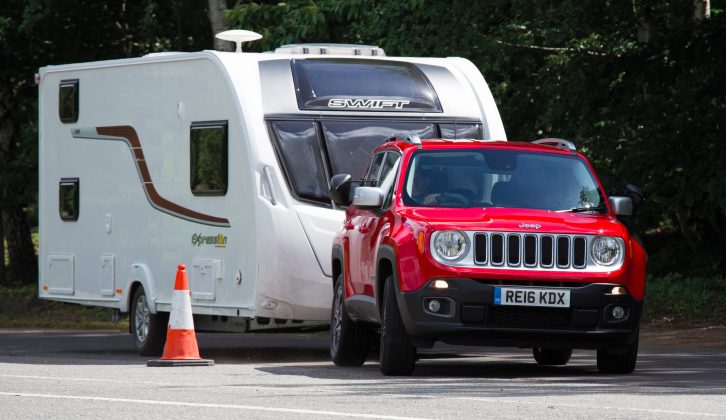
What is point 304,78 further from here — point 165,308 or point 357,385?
point 357,385

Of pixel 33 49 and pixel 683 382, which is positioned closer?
pixel 683 382

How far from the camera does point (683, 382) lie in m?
12.9

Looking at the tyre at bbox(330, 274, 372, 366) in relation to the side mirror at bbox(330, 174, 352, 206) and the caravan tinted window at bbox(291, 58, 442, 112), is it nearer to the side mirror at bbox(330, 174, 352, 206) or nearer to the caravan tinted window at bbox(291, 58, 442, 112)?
the side mirror at bbox(330, 174, 352, 206)

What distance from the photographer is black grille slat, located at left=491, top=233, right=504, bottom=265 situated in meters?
13.3

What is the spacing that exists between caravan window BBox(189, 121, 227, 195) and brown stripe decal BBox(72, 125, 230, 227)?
0.91 ft

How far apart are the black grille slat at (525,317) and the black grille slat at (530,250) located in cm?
37

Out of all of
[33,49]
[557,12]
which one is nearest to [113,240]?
[557,12]

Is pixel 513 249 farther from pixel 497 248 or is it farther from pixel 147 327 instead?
pixel 147 327

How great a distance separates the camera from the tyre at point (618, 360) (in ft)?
45.7

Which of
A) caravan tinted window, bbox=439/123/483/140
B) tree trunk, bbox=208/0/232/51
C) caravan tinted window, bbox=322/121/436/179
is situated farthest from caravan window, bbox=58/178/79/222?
tree trunk, bbox=208/0/232/51

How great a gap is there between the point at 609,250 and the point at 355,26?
15613mm

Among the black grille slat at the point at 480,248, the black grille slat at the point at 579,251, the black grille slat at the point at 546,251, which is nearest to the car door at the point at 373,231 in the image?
the black grille slat at the point at 480,248


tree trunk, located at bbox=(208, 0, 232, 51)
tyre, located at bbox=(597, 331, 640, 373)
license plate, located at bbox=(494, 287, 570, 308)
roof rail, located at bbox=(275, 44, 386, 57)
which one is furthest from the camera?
tree trunk, located at bbox=(208, 0, 232, 51)

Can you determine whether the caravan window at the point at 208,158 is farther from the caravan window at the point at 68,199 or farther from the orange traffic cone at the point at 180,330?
the caravan window at the point at 68,199
